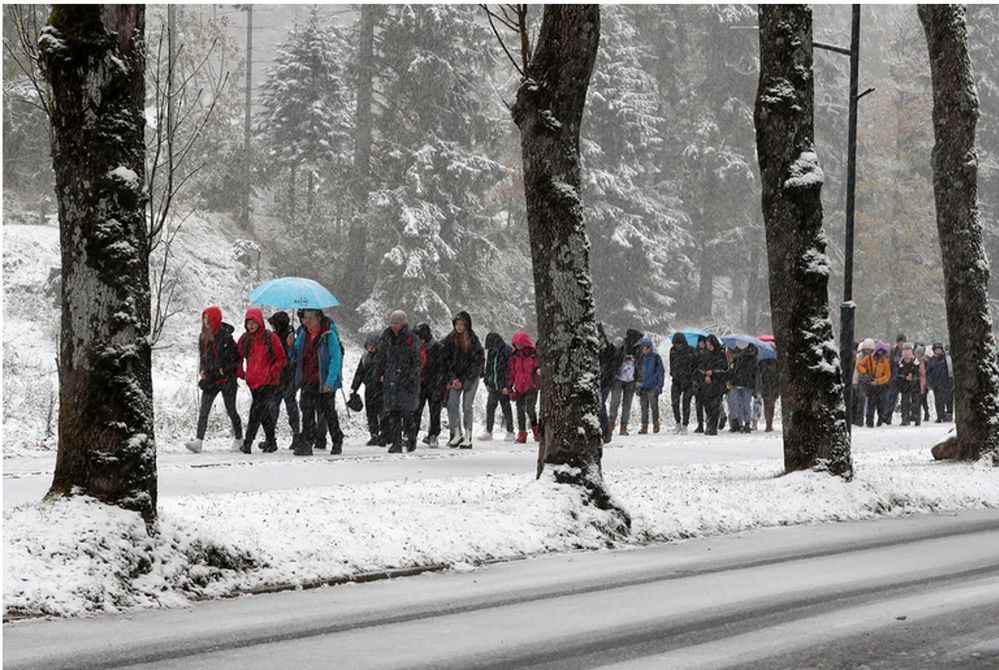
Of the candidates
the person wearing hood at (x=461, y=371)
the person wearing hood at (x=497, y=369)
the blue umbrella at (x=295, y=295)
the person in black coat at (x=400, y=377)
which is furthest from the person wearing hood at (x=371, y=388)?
the person wearing hood at (x=497, y=369)

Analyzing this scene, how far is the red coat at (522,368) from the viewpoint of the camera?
22359mm

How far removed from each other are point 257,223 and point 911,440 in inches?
1344

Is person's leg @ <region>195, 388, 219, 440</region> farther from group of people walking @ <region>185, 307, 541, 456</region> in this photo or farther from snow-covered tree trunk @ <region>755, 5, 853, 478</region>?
snow-covered tree trunk @ <region>755, 5, 853, 478</region>

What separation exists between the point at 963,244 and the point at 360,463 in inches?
332

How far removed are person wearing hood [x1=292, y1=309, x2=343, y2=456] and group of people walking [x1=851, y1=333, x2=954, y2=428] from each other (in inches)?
595

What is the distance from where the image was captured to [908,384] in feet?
106

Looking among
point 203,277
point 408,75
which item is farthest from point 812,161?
point 203,277

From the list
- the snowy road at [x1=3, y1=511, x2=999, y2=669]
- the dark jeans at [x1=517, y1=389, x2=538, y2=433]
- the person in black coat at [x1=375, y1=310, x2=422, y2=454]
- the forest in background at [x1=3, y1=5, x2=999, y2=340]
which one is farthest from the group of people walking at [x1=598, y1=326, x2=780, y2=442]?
the snowy road at [x1=3, y1=511, x2=999, y2=669]

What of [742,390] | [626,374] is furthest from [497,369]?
[742,390]

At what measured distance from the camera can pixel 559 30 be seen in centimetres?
1195

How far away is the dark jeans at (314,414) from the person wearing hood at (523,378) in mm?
4040

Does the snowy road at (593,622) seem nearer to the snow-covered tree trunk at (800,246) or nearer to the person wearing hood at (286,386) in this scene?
the snow-covered tree trunk at (800,246)

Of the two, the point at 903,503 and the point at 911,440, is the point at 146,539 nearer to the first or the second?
the point at 903,503

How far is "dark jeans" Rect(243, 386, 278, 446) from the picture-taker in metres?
18.5
